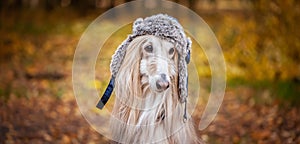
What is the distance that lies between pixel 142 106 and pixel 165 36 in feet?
1.52

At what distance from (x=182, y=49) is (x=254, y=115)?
408cm

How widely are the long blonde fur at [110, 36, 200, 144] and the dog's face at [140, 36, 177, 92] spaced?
2 cm

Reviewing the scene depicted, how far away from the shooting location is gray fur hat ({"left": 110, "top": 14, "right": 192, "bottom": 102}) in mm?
3748

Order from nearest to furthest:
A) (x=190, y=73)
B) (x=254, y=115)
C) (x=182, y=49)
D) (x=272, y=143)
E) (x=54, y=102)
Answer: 1. (x=182, y=49)
2. (x=190, y=73)
3. (x=272, y=143)
4. (x=254, y=115)
5. (x=54, y=102)

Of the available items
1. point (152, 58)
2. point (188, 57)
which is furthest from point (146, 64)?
point (188, 57)

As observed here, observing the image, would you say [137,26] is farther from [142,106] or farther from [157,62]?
[142,106]

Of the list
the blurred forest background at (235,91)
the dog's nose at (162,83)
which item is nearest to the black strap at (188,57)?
the dog's nose at (162,83)

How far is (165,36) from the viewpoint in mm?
3746

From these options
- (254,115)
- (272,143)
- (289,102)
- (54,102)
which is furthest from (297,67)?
(54,102)

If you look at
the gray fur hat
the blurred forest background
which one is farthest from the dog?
the blurred forest background

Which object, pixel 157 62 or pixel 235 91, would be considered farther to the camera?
pixel 235 91

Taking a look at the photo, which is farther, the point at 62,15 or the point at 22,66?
the point at 62,15

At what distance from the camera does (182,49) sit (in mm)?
3779

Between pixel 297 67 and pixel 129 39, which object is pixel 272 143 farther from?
pixel 129 39
